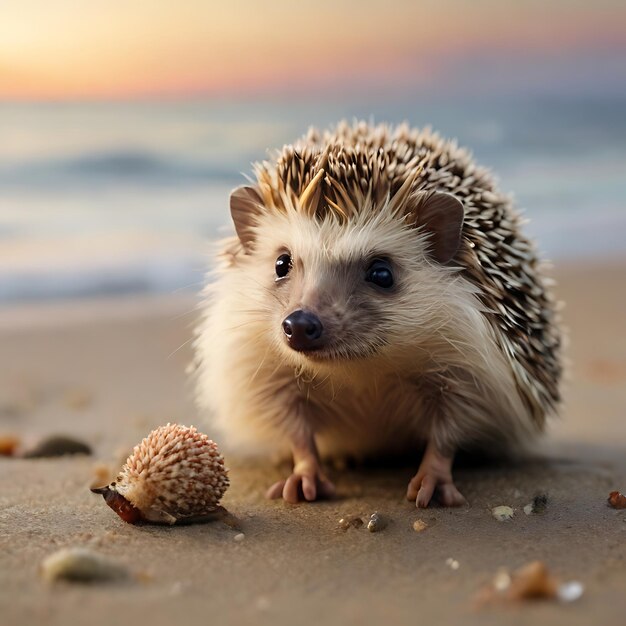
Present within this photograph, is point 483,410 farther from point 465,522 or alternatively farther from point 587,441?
point 587,441

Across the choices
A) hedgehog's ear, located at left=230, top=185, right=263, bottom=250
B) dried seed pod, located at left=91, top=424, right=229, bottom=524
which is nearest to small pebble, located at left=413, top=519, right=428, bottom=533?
dried seed pod, located at left=91, top=424, right=229, bottom=524

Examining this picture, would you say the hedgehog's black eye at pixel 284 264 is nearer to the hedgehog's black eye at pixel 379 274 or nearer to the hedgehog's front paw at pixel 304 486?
the hedgehog's black eye at pixel 379 274

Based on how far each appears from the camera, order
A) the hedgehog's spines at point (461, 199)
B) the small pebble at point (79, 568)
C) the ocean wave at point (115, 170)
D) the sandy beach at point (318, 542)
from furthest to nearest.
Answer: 1. the ocean wave at point (115, 170)
2. the hedgehog's spines at point (461, 199)
3. the small pebble at point (79, 568)
4. the sandy beach at point (318, 542)

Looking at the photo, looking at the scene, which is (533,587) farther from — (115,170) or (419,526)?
(115,170)

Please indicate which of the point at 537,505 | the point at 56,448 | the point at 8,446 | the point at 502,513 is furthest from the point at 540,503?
the point at 8,446

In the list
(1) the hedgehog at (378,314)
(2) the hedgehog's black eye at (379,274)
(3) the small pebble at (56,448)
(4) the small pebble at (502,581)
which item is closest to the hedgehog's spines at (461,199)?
(1) the hedgehog at (378,314)

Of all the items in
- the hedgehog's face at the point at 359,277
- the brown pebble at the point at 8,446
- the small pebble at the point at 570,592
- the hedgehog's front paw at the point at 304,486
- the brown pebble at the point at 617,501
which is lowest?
the brown pebble at the point at 8,446

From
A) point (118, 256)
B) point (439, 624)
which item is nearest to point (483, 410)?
point (439, 624)

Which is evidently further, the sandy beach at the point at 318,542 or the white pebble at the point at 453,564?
the white pebble at the point at 453,564
